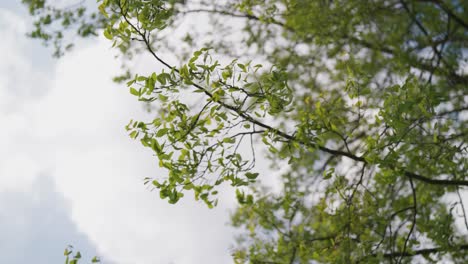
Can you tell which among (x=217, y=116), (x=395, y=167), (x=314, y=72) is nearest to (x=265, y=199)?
(x=314, y=72)

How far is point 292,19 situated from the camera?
25.7 ft

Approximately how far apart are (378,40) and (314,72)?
1311mm

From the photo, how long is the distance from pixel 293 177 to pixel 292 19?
265cm

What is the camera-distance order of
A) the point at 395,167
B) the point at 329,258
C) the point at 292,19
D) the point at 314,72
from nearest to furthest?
1. the point at 395,167
2. the point at 329,258
3. the point at 292,19
4. the point at 314,72

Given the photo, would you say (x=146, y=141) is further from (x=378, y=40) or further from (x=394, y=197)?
(x=378, y=40)

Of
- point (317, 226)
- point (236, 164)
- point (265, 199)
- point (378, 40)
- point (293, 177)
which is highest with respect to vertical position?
point (378, 40)

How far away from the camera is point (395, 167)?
3.99m

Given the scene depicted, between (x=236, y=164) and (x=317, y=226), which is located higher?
(x=317, y=226)

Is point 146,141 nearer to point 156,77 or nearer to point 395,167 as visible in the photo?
point 156,77

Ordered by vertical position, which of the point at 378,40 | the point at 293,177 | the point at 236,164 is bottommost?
the point at 236,164

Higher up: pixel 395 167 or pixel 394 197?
pixel 394 197

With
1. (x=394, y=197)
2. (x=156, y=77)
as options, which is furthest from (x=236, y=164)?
(x=394, y=197)

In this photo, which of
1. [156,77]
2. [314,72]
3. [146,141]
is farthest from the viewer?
[314,72]

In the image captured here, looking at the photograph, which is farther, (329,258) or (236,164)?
(329,258)
